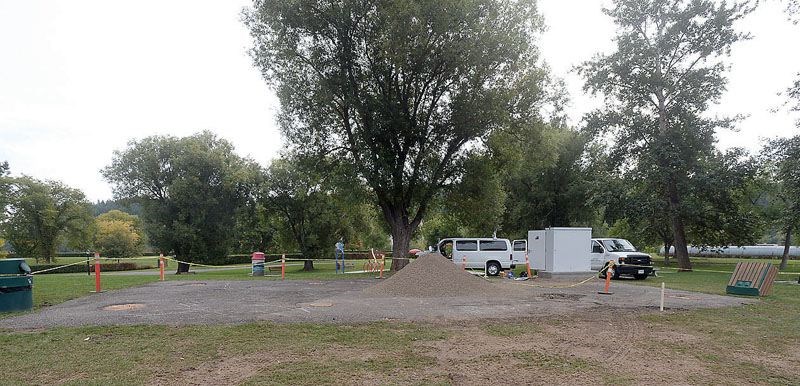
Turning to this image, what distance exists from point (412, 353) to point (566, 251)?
46.1 ft

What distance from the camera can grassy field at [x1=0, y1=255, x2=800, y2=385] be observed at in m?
5.56

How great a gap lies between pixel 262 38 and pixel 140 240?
56.7 metres

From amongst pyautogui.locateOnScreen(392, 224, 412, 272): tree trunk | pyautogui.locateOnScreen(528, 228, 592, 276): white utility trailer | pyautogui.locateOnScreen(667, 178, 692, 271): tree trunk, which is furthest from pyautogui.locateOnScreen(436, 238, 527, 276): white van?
pyautogui.locateOnScreen(667, 178, 692, 271): tree trunk

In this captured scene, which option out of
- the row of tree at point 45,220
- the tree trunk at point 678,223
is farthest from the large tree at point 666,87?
the row of tree at point 45,220

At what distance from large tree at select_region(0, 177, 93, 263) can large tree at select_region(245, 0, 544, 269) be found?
42.7m

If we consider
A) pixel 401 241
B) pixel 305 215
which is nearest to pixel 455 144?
pixel 401 241

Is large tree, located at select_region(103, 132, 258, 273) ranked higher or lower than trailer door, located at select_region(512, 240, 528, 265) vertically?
higher

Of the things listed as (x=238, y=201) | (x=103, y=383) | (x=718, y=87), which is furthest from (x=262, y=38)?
(x=718, y=87)

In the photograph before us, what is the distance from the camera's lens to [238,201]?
3444 cm

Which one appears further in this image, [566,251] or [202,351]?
[566,251]

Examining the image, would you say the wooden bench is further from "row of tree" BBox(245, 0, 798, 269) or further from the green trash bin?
the green trash bin

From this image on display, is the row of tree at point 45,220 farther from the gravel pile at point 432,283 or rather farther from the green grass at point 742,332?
the green grass at point 742,332

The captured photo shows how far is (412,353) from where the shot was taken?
6.66 m

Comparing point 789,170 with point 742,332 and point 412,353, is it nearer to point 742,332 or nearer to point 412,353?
point 742,332
